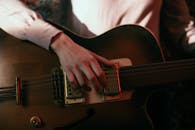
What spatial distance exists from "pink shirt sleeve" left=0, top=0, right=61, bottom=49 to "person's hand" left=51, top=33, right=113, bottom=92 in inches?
1.3

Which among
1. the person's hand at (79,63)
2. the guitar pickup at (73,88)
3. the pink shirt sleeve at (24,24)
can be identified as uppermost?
the pink shirt sleeve at (24,24)

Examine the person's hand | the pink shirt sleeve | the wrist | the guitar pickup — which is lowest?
the guitar pickup

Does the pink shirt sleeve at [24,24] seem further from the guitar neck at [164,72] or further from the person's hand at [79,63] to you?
the guitar neck at [164,72]

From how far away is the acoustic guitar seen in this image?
0.81m

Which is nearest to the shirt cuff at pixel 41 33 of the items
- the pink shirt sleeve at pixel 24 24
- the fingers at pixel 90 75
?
the pink shirt sleeve at pixel 24 24

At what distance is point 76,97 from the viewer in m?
0.82

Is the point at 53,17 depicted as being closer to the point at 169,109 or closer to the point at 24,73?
the point at 24,73

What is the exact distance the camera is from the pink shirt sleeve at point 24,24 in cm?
85

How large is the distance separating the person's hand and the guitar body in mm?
24

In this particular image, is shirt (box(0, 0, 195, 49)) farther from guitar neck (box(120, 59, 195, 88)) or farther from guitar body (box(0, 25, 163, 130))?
guitar neck (box(120, 59, 195, 88))

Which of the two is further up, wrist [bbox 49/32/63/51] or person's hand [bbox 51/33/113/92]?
wrist [bbox 49/32/63/51]

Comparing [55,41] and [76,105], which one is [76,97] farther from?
[55,41]

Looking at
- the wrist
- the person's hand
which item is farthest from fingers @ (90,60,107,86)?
the wrist

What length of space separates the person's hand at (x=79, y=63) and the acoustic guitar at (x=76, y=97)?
2 centimetres
